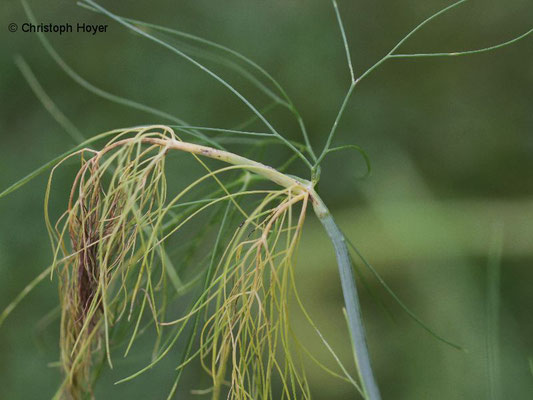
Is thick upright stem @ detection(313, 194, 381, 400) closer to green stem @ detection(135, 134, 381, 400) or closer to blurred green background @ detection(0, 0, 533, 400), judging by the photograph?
green stem @ detection(135, 134, 381, 400)

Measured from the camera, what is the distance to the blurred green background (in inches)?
30.8

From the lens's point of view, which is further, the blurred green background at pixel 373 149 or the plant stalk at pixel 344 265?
the blurred green background at pixel 373 149

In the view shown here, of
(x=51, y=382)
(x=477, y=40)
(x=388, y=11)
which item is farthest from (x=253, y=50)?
(x=51, y=382)

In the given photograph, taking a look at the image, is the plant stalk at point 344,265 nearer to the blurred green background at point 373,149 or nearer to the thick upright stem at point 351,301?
the thick upright stem at point 351,301

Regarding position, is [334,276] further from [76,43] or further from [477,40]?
[76,43]

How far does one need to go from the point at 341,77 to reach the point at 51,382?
0.61 metres

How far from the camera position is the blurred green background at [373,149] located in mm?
783

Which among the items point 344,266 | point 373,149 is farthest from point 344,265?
point 373,149

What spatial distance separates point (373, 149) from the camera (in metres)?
0.87

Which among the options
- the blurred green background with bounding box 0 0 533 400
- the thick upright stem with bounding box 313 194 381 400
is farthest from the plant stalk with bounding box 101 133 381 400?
the blurred green background with bounding box 0 0 533 400

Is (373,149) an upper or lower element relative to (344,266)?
lower

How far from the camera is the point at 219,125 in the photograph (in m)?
0.91

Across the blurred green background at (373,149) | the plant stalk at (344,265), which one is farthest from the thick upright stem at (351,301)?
the blurred green background at (373,149)

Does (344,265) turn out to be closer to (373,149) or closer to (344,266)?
(344,266)
